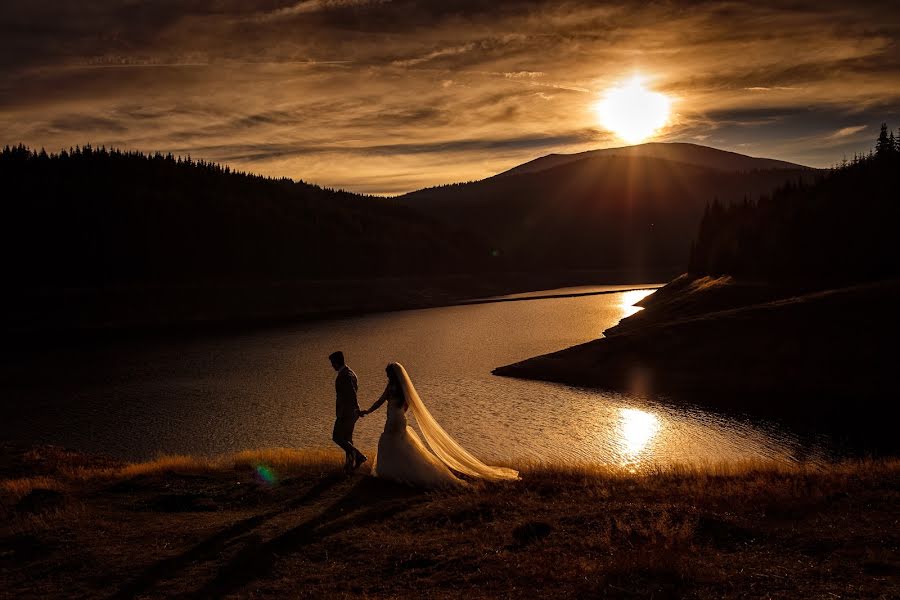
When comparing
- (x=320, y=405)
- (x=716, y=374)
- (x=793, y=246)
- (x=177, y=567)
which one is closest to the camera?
(x=177, y=567)

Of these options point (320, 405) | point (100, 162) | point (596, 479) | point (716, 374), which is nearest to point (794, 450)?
point (716, 374)

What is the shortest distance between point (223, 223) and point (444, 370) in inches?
5303

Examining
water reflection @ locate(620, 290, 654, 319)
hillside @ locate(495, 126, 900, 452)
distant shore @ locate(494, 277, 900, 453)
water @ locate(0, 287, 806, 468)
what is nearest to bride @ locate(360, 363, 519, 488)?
water @ locate(0, 287, 806, 468)

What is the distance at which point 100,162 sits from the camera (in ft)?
619

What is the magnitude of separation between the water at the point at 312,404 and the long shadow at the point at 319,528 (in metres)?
12.4

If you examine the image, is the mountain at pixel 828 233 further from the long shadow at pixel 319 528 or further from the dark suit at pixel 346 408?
the long shadow at pixel 319 528

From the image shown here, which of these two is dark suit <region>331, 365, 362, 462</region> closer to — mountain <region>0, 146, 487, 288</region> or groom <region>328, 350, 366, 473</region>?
groom <region>328, 350, 366, 473</region>

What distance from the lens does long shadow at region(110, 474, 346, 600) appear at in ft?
36.6

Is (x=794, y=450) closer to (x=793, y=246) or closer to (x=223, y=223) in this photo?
(x=793, y=246)

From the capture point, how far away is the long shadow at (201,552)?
11.1 m

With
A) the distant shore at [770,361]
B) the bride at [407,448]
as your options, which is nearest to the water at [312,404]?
the distant shore at [770,361]

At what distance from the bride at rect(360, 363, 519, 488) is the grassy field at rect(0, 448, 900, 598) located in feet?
1.60

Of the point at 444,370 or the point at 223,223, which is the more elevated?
the point at 223,223

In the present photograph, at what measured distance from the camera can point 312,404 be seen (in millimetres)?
49312
